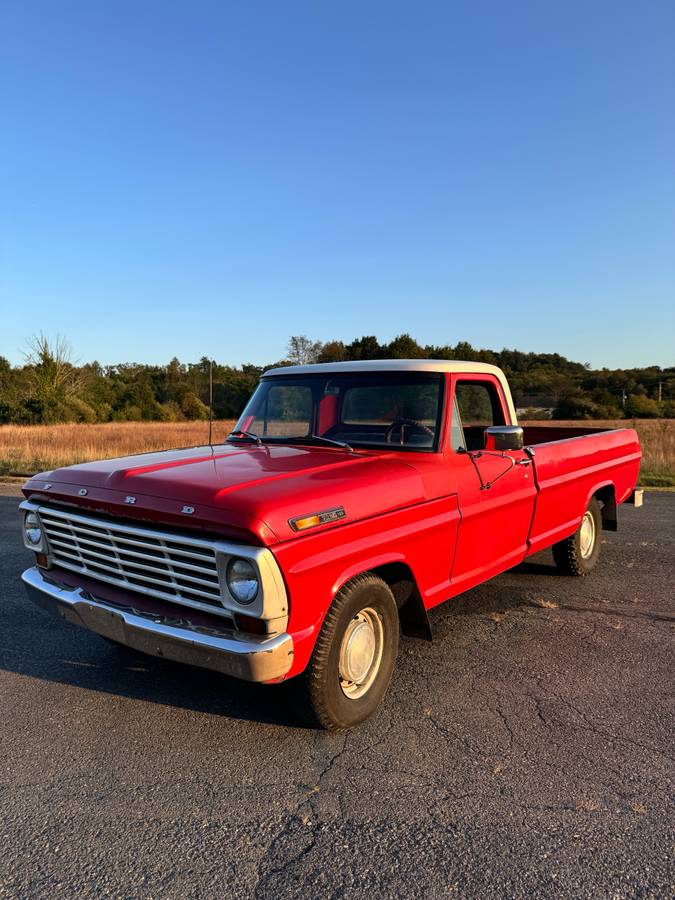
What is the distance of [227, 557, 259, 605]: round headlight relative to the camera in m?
2.80

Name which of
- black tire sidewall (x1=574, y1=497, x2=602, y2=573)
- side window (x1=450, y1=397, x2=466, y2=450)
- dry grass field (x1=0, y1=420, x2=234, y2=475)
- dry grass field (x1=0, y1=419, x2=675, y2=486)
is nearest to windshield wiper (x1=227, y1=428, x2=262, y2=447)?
side window (x1=450, y1=397, x2=466, y2=450)

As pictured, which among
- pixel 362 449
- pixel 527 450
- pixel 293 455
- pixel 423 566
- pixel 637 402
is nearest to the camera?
pixel 423 566

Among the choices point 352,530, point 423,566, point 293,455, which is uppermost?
point 293,455

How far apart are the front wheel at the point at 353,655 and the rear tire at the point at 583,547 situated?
2.91m

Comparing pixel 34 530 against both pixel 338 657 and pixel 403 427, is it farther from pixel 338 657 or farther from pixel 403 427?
pixel 403 427

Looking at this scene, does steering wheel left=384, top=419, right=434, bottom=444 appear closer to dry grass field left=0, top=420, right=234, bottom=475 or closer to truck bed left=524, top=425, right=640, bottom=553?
truck bed left=524, top=425, right=640, bottom=553

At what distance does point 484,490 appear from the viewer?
4.20 meters

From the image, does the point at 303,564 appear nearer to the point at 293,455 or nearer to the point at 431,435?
the point at 293,455

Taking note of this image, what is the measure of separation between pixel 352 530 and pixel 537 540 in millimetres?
2349

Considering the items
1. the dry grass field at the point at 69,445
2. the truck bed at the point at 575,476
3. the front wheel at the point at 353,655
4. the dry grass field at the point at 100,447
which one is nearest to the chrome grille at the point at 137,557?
the front wheel at the point at 353,655

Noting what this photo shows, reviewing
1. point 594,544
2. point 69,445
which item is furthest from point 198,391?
point 594,544

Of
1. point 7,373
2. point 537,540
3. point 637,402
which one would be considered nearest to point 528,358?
point 637,402

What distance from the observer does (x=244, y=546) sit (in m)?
2.80

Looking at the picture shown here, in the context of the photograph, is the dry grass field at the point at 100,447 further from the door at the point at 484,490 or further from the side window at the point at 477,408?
the door at the point at 484,490
